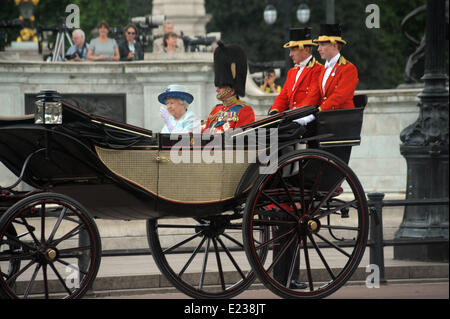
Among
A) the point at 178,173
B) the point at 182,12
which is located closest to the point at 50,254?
the point at 178,173

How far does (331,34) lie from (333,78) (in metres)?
0.35

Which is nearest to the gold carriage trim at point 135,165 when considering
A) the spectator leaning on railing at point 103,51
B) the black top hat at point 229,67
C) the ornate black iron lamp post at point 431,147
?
the black top hat at point 229,67

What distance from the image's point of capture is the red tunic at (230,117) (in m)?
7.91

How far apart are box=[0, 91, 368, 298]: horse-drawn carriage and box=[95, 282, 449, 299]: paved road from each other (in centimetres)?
89

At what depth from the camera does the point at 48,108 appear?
6824mm

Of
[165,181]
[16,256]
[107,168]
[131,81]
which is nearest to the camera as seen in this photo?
[16,256]

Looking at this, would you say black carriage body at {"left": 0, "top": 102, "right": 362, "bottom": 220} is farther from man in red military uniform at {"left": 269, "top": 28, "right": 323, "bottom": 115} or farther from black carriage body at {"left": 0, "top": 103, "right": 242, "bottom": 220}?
man in red military uniform at {"left": 269, "top": 28, "right": 323, "bottom": 115}

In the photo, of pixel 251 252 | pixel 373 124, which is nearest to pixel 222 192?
pixel 251 252

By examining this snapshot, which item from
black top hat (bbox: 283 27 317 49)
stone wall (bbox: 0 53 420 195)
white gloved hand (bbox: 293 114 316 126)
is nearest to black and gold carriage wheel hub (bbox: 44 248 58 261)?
white gloved hand (bbox: 293 114 316 126)

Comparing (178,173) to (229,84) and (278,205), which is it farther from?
(229,84)

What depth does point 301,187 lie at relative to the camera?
7.63 metres

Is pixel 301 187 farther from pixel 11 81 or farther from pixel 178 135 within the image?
pixel 11 81

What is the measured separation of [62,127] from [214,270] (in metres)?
3.36

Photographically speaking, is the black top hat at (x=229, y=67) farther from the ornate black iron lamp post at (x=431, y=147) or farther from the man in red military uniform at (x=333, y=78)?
the ornate black iron lamp post at (x=431, y=147)
